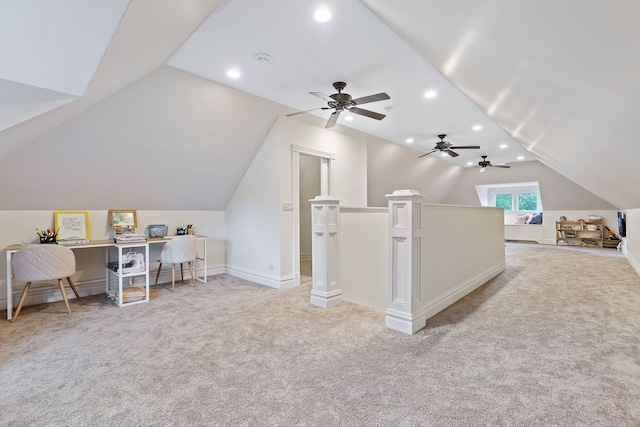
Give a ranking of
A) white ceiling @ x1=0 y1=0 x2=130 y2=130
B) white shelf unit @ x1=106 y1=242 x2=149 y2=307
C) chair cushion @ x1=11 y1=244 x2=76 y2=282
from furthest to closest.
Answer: white shelf unit @ x1=106 y1=242 x2=149 y2=307
chair cushion @ x1=11 y1=244 x2=76 y2=282
white ceiling @ x1=0 y1=0 x2=130 y2=130

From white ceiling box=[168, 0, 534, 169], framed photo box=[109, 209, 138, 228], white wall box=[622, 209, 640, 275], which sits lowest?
white wall box=[622, 209, 640, 275]

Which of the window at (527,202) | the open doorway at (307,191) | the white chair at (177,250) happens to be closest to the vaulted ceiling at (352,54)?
the white chair at (177,250)

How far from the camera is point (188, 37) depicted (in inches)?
99.0

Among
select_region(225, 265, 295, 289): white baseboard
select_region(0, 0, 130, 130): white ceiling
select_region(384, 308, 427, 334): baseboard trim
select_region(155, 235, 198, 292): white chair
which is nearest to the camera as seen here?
select_region(0, 0, 130, 130): white ceiling

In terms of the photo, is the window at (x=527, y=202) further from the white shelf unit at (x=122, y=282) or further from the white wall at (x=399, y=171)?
the white shelf unit at (x=122, y=282)

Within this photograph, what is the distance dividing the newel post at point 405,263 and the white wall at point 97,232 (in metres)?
3.45

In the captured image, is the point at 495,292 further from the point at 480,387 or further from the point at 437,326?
the point at 480,387

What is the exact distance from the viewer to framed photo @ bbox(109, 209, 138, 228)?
420 centimetres

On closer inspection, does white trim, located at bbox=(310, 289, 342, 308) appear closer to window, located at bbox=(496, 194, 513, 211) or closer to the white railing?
the white railing

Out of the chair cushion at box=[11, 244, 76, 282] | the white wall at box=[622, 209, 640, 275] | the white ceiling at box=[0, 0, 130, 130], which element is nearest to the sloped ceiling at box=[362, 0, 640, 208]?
the white ceiling at box=[0, 0, 130, 130]

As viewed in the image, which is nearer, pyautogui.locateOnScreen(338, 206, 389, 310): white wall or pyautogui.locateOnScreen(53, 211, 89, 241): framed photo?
pyautogui.locateOnScreen(338, 206, 389, 310): white wall

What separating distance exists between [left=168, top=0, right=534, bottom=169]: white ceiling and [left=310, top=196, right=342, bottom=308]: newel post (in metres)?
1.39

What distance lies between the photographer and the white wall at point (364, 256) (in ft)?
10.7

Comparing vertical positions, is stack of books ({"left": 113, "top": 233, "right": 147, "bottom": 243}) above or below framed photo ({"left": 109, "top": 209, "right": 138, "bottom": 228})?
below
